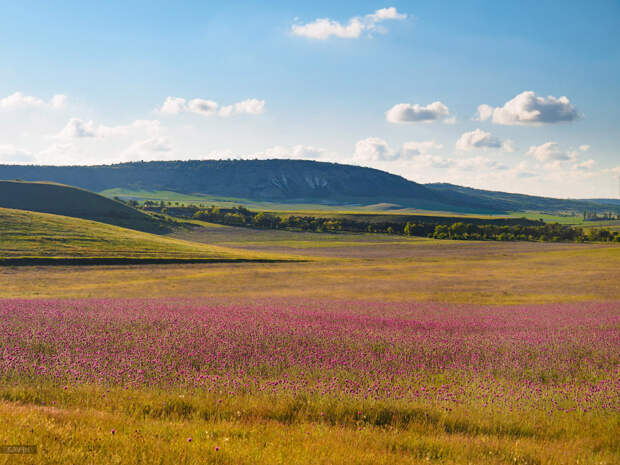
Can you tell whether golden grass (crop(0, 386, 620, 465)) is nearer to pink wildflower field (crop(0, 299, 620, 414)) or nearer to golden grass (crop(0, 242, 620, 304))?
pink wildflower field (crop(0, 299, 620, 414))

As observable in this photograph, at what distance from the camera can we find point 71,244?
48.5 m

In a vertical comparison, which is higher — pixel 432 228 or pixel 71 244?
pixel 432 228

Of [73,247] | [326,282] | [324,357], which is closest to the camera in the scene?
[324,357]

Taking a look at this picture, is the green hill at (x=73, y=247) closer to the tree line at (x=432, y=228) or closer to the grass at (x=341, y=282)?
the grass at (x=341, y=282)

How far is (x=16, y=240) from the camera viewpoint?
154 ft

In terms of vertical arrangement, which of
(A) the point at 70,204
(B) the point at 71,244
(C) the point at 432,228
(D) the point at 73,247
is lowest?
(D) the point at 73,247

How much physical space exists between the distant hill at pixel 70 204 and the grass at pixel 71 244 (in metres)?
37.5

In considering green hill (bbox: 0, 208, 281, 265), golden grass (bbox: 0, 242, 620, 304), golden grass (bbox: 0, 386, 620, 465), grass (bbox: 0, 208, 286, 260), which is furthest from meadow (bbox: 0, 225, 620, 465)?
grass (bbox: 0, 208, 286, 260)

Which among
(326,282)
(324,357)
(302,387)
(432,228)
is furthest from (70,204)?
(302,387)

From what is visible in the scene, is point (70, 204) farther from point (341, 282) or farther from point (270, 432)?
point (270, 432)

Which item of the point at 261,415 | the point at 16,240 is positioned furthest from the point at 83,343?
the point at 16,240

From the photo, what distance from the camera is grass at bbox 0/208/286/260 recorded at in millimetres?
42531

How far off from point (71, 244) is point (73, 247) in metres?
2.37

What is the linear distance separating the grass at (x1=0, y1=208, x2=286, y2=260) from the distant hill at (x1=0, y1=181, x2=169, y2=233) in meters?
37.5
